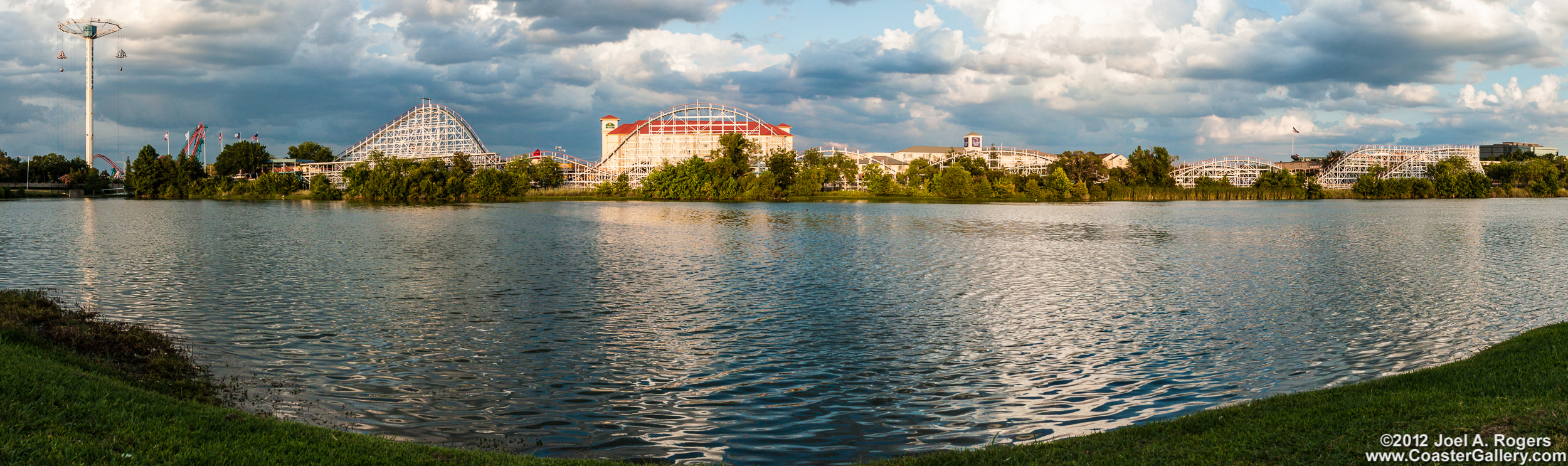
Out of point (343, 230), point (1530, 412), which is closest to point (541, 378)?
point (1530, 412)

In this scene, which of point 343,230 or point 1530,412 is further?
point 343,230

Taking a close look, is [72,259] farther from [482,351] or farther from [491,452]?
[491,452]

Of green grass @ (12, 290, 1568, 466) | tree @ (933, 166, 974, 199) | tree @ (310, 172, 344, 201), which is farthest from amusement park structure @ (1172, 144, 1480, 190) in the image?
green grass @ (12, 290, 1568, 466)

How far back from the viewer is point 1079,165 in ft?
382

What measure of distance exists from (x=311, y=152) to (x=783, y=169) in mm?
106623

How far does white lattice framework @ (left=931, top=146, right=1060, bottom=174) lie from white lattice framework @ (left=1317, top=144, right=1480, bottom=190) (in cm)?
4854


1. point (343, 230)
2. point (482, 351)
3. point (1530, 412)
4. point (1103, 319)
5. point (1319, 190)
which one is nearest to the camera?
point (1530, 412)

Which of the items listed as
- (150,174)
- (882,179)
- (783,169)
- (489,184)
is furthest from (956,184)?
(150,174)

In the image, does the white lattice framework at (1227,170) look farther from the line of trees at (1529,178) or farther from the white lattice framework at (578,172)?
the white lattice framework at (578,172)

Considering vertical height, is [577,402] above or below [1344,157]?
below

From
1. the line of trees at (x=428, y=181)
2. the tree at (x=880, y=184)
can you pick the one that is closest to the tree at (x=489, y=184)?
the line of trees at (x=428, y=181)

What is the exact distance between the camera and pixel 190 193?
12012 cm

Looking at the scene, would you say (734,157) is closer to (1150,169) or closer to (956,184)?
(956,184)

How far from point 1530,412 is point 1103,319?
9780mm
